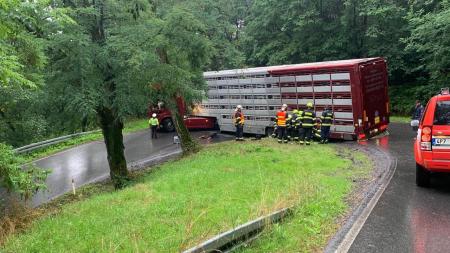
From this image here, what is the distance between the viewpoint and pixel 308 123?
17.3 metres

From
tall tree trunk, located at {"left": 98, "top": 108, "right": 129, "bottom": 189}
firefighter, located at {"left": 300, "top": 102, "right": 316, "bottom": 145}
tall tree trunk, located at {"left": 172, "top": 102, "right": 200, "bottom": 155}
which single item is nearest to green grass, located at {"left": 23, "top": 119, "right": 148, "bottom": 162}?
tall tree trunk, located at {"left": 98, "top": 108, "right": 129, "bottom": 189}

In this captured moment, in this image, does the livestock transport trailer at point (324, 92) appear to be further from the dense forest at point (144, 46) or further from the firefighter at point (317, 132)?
the dense forest at point (144, 46)

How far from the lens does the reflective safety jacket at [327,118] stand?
16812 mm

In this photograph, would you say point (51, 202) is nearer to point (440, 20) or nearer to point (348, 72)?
point (348, 72)

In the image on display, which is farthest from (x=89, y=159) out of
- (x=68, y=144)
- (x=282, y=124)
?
(x=282, y=124)

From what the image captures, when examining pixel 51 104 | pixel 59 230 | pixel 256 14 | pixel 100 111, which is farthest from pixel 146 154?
pixel 256 14

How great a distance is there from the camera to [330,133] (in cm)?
1753

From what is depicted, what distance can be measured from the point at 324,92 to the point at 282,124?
7.28 feet

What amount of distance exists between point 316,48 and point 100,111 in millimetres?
20092

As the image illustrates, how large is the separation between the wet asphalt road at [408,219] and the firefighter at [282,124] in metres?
7.54

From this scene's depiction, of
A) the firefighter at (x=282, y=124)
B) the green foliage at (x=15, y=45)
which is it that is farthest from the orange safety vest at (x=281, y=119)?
the green foliage at (x=15, y=45)

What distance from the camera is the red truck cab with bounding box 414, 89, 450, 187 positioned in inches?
346

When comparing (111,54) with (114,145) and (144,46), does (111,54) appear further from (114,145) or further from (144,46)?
(114,145)

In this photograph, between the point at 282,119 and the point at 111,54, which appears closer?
the point at 111,54
